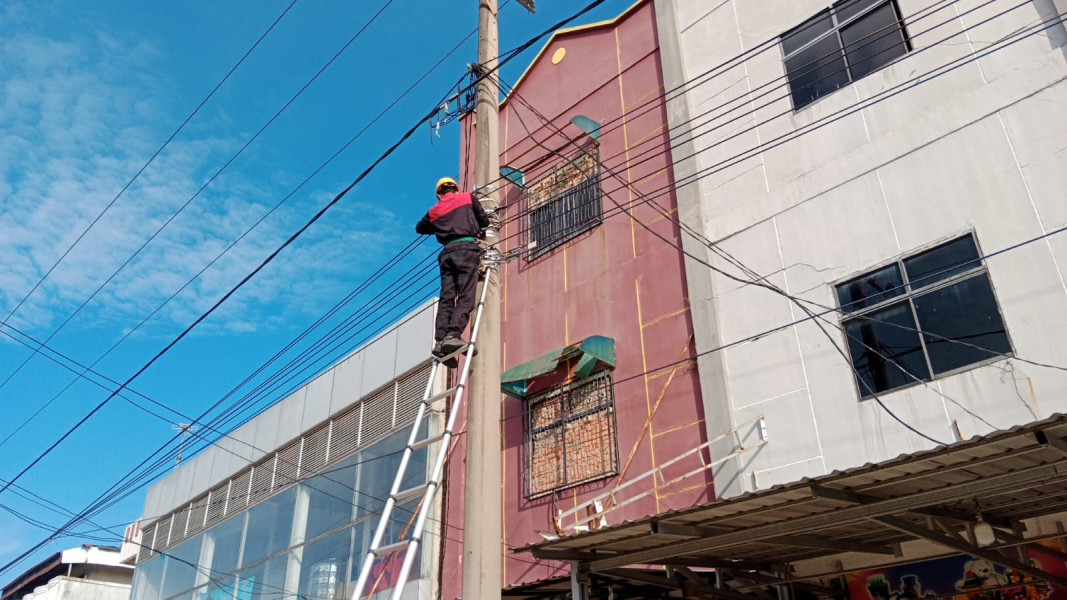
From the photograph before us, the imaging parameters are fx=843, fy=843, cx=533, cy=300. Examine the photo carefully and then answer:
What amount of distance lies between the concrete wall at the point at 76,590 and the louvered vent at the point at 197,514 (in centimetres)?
1507

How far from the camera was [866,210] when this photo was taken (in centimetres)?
1049

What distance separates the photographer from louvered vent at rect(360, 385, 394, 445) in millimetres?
15656

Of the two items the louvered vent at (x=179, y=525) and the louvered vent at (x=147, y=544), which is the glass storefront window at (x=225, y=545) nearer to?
the louvered vent at (x=179, y=525)

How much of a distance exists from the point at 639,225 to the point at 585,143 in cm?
226

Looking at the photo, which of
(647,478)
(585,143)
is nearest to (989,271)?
(647,478)

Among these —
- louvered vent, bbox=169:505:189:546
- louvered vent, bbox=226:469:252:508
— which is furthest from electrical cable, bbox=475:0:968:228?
louvered vent, bbox=169:505:189:546

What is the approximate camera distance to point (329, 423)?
17.5 metres

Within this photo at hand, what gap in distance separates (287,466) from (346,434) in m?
2.37

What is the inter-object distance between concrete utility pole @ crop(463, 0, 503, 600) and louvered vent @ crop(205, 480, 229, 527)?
1542 cm

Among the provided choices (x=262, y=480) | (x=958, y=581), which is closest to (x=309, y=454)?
(x=262, y=480)

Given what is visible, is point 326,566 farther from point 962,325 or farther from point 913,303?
Answer: point 962,325

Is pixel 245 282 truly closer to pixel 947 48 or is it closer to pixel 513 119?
pixel 513 119

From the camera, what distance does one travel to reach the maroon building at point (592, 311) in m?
11.9

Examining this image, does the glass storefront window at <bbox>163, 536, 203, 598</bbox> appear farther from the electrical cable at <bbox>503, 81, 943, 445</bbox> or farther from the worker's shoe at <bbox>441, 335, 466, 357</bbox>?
the worker's shoe at <bbox>441, 335, 466, 357</bbox>
